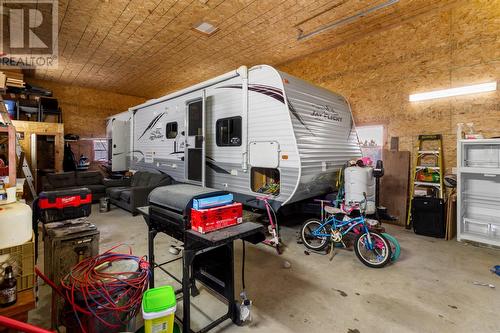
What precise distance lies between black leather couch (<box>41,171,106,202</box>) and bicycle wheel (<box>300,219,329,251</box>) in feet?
18.6

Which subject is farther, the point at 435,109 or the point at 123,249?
the point at 435,109

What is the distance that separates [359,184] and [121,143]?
7060 millimetres

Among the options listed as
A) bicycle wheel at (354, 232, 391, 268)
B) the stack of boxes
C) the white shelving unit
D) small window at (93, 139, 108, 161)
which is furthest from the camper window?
small window at (93, 139, 108, 161)

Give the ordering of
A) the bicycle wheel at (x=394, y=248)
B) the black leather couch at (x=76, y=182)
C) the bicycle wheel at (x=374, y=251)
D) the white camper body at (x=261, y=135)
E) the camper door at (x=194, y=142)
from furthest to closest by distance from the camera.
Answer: the black leather couch at (x=76, y=182) → the camper door at (x=194, y=142) → the white camper body at (x=261, y=135) → the bicycle wheel at (x=394, y=248) → the bicycle wheel at (x=374, y=251)

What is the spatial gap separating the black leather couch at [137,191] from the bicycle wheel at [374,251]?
13.4 feet

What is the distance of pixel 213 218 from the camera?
188cm

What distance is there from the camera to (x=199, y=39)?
17.6 feet

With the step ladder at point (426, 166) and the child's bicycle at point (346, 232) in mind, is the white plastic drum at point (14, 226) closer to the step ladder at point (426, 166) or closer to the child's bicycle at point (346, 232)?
the child's bicycle at point (346, 232)

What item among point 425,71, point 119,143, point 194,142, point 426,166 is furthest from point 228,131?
point 119,143

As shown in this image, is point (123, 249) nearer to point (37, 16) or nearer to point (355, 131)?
point (37, 16)

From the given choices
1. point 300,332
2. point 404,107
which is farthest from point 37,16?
point 404,107

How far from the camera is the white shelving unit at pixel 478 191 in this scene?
13.0ft

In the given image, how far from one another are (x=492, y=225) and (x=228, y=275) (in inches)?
170

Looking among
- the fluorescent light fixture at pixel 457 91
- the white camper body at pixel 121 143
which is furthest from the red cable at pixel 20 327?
the white camper body at pixel 121 143
